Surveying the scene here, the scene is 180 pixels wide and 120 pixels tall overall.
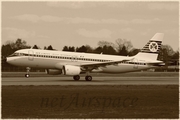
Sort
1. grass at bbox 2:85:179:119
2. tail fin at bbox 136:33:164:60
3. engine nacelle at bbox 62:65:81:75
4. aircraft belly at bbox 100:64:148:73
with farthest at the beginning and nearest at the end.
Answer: tail fin at bbox 136:33:164:60 < aircraft belly at bbox 100:64:148:73 < engine nacelle at bbox 62:65:81:75 < grass at bbox 2:85:179:119

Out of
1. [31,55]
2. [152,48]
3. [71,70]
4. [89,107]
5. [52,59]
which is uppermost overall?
[152,48]

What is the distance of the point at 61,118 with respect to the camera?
43.8ft

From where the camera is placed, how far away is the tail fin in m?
44.1

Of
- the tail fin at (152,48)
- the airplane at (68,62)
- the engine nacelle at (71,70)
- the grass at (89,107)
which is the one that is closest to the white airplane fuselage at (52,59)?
the airplane at (68,62)

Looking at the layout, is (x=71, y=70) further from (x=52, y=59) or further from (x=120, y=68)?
(x=120, y=68)

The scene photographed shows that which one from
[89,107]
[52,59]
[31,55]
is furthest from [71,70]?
[89,107]

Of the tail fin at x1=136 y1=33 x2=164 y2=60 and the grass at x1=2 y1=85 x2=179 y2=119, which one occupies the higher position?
the tail fin at x1=136 y1=33 x2=164 y2=60

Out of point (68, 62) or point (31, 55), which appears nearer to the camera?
point (31, 55)

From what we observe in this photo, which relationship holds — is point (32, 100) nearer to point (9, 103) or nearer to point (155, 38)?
point (9, 103)

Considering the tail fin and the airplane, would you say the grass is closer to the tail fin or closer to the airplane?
the airplane

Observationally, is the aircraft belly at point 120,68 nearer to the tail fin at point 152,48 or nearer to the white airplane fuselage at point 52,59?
the white airplane fuselage at point 52,59

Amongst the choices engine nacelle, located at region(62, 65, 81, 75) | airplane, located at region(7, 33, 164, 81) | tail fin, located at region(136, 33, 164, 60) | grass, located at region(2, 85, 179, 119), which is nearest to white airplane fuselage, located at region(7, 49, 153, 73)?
airplane, located at region(7, 33, 164, 81)

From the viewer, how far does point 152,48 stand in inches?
1748

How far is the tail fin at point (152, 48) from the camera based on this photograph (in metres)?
44.1
